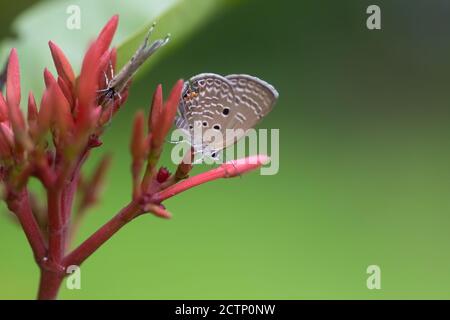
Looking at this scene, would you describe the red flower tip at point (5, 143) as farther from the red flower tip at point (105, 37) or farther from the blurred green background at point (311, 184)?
the blurred green background at point (311, 184)

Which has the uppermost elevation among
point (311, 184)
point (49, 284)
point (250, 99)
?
point (311, 184)

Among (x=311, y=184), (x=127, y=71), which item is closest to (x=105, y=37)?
(x=127, y=71)

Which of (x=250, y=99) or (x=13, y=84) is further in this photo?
(x=250, y=99)

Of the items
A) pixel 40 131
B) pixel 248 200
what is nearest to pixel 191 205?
pixel 248 200

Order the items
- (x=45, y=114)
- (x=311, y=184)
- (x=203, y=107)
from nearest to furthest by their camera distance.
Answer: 1. (x=45, y=114)
2. (x=203, y=107)
3. (x=311, y=184)

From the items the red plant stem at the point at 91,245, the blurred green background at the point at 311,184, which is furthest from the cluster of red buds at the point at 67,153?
the blurred green background at the point at 311,184

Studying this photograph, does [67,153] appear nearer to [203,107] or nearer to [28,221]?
[28,221]

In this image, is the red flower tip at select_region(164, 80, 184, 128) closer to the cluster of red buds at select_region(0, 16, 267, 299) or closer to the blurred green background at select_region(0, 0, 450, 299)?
the cluster of red buds at select_region(0, 16, 267, 299)
